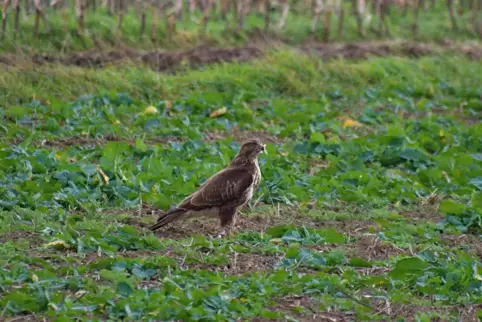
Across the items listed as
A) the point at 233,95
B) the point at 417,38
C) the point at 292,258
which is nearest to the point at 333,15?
the point at 417,38

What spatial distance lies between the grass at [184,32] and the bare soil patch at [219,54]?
413mm

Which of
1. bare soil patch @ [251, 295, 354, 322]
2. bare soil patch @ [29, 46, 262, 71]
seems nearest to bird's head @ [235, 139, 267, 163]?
bare soil patch @ [251, 295, 354, 322]

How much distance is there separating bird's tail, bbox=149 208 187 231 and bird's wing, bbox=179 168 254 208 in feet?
0.32

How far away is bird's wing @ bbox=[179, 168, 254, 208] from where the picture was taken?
31.0 feet

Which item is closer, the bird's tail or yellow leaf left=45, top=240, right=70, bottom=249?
yellow leaf left=45, top=240, right=70, bottom=249

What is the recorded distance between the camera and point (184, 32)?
60.7 ft

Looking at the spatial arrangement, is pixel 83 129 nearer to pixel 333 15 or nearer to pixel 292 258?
pixel 292 258

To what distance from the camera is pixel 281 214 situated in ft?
33.6

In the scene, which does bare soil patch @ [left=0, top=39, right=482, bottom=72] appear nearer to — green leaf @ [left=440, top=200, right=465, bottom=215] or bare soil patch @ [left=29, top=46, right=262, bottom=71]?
bare soil patch @ [left=29, top=46, right=262, bottom=71]

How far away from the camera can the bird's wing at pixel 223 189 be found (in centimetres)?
945

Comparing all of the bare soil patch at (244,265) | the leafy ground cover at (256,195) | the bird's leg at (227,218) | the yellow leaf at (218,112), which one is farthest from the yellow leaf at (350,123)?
the bare soil patch at (244,265)

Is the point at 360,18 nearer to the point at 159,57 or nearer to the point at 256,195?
the point at 159,57

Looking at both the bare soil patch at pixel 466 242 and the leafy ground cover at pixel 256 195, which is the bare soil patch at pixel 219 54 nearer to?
the leafy ground cover at pixel 256 195

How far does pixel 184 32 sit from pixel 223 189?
30.5ft
